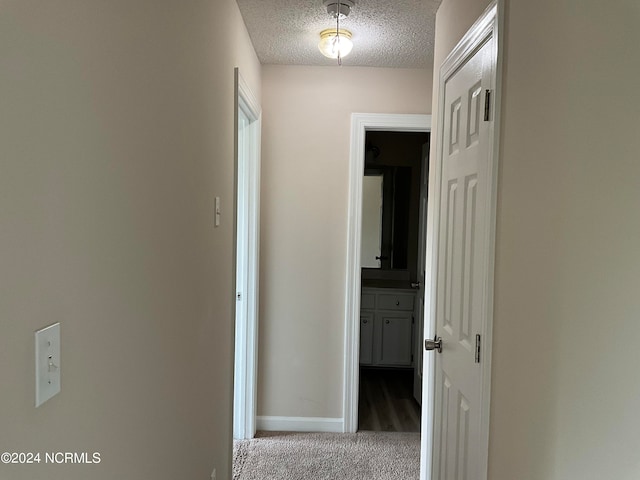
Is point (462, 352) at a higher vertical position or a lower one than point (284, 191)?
lower

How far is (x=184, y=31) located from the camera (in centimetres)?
143

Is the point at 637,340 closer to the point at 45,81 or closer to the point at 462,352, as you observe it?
the point at 462,352

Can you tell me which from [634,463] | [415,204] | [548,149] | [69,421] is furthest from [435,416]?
[415,204]

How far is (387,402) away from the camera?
375 centimetres

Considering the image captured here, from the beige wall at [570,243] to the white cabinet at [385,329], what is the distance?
2950 mm

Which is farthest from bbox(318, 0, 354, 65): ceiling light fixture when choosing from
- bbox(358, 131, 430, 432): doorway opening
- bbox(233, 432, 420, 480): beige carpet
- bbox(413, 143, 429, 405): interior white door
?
bbox(233, 432, 420, 480): beige carpet

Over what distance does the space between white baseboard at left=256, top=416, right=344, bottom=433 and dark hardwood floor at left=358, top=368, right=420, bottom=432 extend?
0.23 meters

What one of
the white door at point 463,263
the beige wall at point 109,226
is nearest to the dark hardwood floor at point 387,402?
the white door at point 463,263

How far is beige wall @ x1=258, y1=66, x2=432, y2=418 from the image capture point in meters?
3.11

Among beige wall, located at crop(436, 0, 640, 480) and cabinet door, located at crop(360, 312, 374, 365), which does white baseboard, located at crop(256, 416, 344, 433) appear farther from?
beige wall, located at crop(436, 0, 640, 480)

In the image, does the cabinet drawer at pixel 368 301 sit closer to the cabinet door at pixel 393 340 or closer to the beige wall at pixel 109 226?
the cabinet door at pixel 393 340

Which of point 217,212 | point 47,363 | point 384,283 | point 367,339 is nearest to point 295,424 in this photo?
point 367,339

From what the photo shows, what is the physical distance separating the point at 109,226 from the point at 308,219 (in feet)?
7.31

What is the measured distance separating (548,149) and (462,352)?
0.83m
